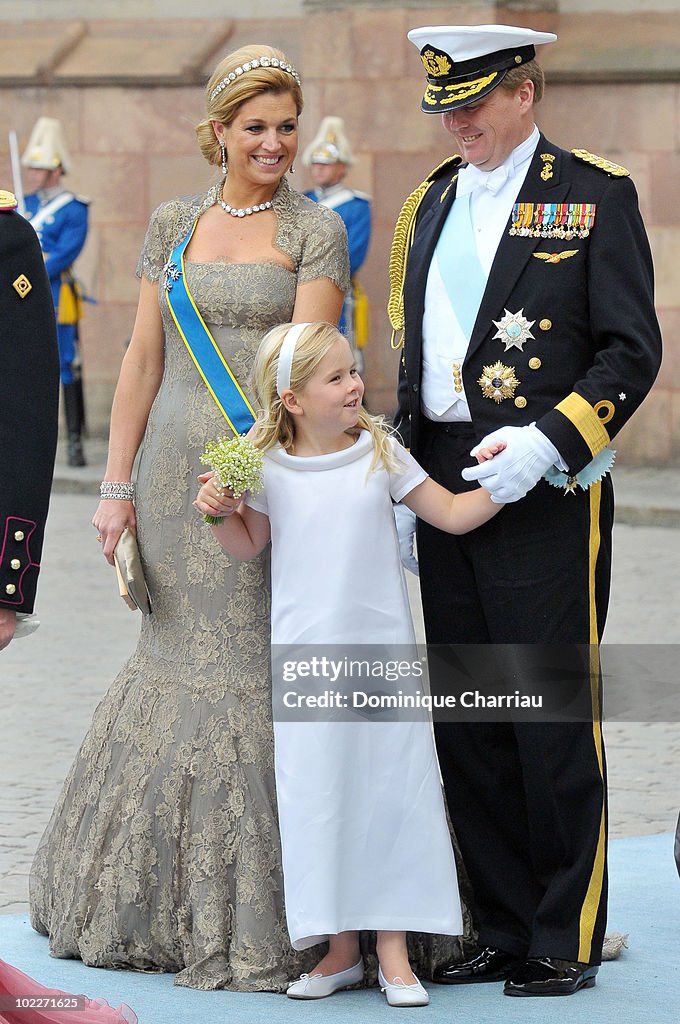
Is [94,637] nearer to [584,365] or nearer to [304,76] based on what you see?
[584,365]

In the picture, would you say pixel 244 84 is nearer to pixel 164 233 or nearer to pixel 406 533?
pixel 164 233

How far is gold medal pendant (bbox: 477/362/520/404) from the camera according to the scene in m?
3.99

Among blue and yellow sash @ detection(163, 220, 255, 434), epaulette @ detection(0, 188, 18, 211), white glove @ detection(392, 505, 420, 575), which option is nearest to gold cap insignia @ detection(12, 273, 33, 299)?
epaulette @ detection(0, 188, 18, 211)

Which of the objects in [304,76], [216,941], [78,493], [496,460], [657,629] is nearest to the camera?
[496,460]

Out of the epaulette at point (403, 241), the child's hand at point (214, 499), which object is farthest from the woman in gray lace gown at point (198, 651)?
the child's hand at point (214, 499)

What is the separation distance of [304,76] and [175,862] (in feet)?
34.4

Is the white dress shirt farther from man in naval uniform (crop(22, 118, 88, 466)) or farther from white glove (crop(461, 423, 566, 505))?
man in naval uniform (crop(22, 118, 88, 466))

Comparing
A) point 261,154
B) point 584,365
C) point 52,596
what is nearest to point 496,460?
point 584,365

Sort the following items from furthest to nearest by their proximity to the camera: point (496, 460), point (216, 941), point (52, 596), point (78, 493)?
point (78, 493), point (52, 596), point (216, 941), point (496, 460)

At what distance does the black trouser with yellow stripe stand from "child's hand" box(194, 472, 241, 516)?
1.62 ft

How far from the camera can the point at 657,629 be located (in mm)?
8258

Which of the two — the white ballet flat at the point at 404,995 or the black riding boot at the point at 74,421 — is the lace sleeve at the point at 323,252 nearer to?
the white ballet flat at the point at 404,995

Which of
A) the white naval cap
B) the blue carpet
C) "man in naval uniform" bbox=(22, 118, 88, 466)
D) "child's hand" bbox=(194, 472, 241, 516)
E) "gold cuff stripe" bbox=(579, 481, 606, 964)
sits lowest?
the blue carpet

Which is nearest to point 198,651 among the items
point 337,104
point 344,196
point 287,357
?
point 287,357
